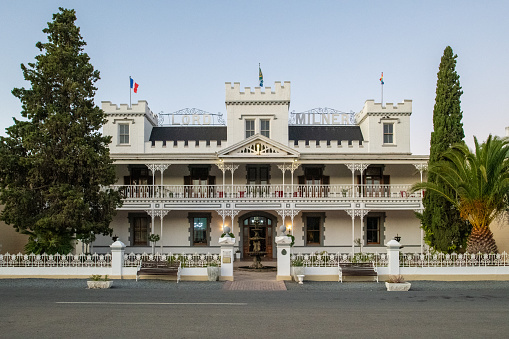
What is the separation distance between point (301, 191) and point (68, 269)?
515 inches

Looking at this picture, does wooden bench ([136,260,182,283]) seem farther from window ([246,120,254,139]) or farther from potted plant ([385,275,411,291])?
window ([246,120,254,139])

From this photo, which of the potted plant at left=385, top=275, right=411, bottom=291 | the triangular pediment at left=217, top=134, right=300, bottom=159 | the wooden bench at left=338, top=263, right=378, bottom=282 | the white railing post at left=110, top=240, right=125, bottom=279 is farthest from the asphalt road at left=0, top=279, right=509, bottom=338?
the triangular pediment at left=217, top=134, right=300, bottom=159

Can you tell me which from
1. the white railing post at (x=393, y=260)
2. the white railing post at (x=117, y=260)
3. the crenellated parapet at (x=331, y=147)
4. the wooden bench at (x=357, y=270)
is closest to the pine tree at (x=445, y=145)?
the white railing post at (x=393, y=260)

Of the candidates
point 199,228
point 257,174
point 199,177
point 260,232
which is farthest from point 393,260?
point 199,177

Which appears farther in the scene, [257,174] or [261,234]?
[257,174]

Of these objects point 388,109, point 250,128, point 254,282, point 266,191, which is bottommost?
point 254,282

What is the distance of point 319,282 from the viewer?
55.5ft

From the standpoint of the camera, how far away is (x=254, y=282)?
16.8m

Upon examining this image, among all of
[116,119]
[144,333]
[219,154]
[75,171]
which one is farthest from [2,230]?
[144,333]

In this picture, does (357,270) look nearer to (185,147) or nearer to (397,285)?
(397,285)

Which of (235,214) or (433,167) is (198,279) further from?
(433,167)

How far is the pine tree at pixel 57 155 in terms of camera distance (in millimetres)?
17516

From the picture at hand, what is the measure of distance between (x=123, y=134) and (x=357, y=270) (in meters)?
16.2

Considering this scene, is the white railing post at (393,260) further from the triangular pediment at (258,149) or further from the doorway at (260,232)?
the doorway at (260,232)
